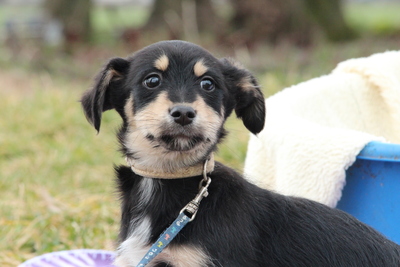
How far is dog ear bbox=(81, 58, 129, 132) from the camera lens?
293cm

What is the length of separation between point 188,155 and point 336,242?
→ 90 centimetres

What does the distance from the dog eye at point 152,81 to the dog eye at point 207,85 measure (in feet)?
0.74

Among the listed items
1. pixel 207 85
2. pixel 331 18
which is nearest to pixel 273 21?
pixel 331 18

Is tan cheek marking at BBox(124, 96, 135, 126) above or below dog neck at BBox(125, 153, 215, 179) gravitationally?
above

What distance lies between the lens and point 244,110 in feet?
10.7

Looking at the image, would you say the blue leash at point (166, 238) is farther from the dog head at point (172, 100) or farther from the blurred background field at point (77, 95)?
the blurred background field at point (77, 95)

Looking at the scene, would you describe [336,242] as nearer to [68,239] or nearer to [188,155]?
[188,155]

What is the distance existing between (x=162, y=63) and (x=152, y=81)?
0.35 ft

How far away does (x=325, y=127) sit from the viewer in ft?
12.3

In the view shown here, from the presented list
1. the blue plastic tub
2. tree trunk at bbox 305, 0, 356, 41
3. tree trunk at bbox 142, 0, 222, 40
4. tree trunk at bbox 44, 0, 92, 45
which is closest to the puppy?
the blue plastic tub

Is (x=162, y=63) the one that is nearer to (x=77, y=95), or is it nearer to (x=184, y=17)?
(x=77, y=95)

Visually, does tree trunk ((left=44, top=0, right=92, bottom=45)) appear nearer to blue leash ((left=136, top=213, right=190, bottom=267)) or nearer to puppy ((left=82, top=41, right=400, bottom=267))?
puppy ((left=82, top=41, right=400, bottom=267))

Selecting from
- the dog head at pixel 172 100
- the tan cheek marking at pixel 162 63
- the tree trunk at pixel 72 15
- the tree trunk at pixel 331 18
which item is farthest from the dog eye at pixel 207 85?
the tree trunk at pixel 72 15

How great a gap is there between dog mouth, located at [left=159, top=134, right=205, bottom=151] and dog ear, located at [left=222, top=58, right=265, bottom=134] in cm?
51
